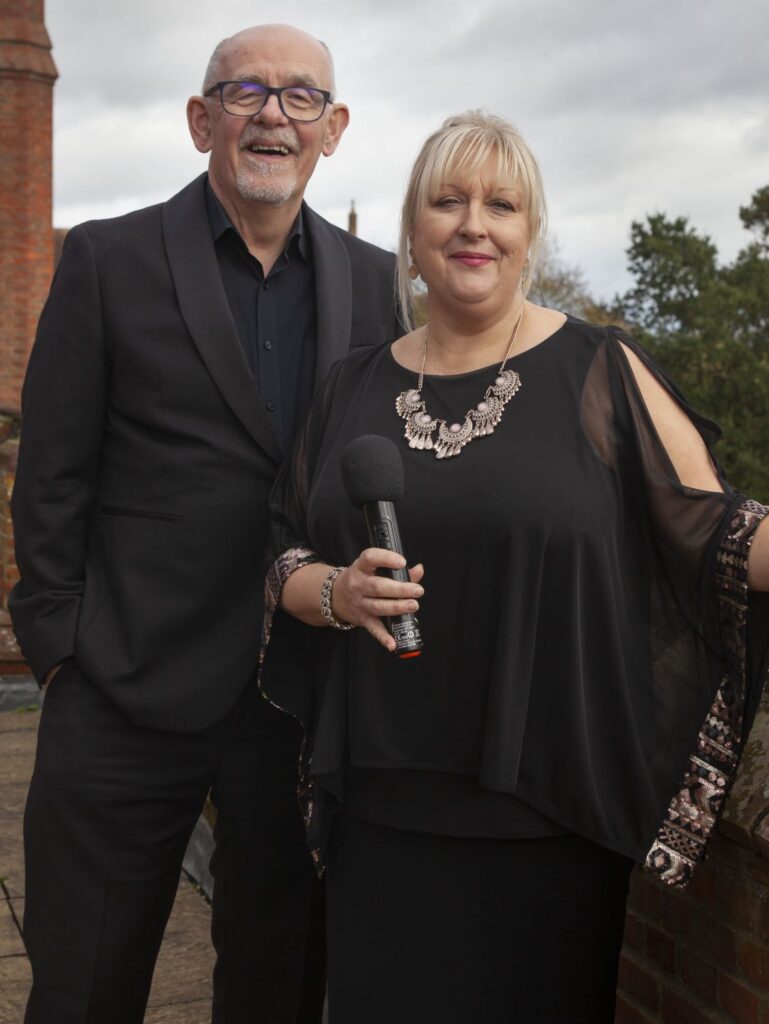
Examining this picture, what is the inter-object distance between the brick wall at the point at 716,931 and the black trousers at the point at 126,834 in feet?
2.95

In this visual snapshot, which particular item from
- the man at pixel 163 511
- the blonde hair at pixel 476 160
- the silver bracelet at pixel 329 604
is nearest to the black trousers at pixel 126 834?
the man at pixel 163 511

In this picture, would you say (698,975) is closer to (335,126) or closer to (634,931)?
(634,931)

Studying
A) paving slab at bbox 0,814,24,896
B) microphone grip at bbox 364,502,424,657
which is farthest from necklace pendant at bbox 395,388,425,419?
paving slab at bbox 0,814,24,896

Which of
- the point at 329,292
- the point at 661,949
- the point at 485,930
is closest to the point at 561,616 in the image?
the point at 485,930

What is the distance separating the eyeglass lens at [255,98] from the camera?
10.4 feet

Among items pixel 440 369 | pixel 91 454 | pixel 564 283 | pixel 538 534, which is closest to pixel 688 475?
pixel 538 534

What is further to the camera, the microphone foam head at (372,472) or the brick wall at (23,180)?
the brick wall at (23,180)

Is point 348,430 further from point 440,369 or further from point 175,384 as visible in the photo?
point 175,384

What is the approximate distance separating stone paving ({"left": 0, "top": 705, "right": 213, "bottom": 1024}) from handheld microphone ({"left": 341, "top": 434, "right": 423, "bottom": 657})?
2.49m

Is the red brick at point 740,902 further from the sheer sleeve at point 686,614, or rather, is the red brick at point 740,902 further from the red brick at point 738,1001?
the sheer sleeve at point 686,614

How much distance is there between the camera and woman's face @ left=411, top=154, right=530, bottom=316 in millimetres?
A: 2586

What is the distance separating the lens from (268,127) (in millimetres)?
3148

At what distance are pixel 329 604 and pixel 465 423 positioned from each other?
1.38 ft

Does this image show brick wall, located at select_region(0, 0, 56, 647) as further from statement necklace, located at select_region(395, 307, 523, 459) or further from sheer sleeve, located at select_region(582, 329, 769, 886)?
sheer sleeve, located at select_region(582, 329, 769, 886)
